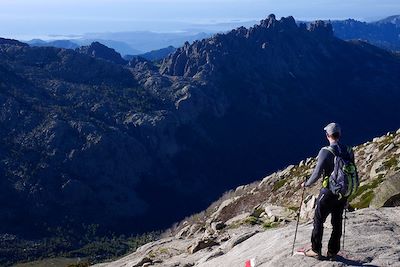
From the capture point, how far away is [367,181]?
4669 centimetres

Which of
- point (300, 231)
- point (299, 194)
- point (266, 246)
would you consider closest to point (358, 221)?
point (300, 231)

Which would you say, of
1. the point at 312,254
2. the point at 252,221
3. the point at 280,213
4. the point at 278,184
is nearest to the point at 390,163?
the point at 280,213

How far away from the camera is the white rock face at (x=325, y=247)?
21156mm

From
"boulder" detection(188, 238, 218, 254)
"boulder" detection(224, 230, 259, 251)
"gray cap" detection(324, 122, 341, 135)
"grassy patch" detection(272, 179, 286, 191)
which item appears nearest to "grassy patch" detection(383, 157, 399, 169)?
"boulder" detection(188, 238, 218, 254)

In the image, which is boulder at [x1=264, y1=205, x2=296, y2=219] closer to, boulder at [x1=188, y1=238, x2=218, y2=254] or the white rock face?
boulder at [x1=188, y1=238, x2=218, y2=254]

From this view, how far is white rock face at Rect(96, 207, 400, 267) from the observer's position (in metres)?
21.2

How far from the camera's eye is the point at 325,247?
881 inches

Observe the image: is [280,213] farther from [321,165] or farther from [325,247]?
[321,165]

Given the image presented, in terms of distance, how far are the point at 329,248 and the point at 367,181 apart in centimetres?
2792

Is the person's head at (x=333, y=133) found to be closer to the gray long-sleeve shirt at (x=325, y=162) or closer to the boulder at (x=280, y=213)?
the gray long-sleeve shirt at (x=325, y=162)

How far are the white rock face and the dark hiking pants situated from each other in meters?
0.68

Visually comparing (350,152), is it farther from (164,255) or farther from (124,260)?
(124,260)

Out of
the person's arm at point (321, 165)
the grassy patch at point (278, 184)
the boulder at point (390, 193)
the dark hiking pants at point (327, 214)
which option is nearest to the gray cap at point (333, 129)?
the person's arm at point (321, 165)

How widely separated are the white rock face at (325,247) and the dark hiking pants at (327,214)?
68 centimetres
